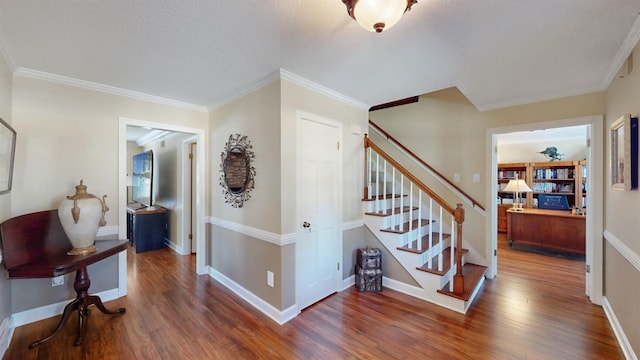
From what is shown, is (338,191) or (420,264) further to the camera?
(338,191)

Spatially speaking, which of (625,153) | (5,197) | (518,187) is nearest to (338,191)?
(625,153)

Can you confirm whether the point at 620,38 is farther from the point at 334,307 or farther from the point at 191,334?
the point at 191,334

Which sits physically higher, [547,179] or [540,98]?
[540,98]

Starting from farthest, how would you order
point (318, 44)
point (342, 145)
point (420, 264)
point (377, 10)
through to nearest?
1. point (342, 145)
2. point (420, 264)
3. point (318, 44)
4. point (377, 10)

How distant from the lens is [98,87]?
8.54ft

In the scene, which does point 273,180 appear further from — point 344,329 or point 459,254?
point 459,254

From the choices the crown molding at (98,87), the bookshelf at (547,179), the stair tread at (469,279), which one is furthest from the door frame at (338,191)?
the bookshelf at (547,179)

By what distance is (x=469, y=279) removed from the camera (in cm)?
291

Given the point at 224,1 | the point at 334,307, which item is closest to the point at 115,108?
the point at 224,1

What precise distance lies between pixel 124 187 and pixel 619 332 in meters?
4.75

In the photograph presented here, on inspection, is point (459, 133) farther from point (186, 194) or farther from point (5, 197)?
point (5, 197)

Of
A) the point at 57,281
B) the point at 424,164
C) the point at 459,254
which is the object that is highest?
the point at 424,164

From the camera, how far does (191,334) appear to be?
7.02 feet

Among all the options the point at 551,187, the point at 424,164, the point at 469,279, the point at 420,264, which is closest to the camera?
the point at 420,264
